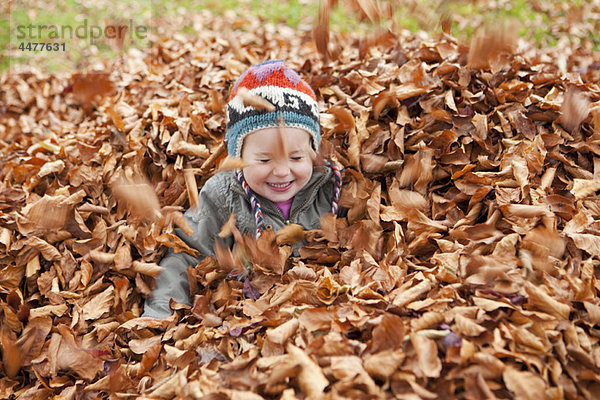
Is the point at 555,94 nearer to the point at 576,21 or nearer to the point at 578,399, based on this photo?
the point at 578,399

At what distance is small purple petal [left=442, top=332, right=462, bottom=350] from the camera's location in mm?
1389

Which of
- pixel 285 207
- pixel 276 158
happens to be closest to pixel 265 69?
pixel 276 158

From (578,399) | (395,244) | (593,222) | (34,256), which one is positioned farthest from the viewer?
(34,256)

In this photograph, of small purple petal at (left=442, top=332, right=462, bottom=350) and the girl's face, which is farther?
the girl's face

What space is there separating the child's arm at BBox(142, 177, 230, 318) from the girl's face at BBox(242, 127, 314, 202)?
0.24 metres

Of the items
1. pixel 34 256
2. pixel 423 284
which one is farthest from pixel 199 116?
pixel 423 284

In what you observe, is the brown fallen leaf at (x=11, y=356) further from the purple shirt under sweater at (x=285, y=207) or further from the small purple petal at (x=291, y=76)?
the small purple petal at (x=291, y=76)

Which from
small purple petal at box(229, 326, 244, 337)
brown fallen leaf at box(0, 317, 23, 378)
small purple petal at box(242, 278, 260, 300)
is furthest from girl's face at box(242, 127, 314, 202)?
brown fallen leaf at box(0, 317, 23, 378)

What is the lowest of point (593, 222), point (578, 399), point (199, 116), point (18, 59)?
point (578, 399)

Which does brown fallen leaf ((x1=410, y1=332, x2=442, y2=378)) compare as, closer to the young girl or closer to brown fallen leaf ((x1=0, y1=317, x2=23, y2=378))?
the young girl

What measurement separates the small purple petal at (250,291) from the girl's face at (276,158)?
439 mm

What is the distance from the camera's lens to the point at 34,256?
7.23 ft

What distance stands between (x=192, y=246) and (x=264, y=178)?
0.50 metres

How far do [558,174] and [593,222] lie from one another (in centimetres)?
35
